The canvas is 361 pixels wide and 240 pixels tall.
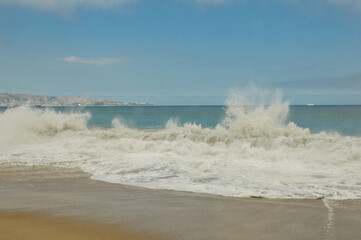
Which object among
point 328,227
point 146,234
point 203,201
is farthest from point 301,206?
point 146,234

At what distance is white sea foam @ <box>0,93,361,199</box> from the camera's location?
6.74 meters

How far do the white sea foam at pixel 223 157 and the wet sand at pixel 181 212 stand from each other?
674 millimetres

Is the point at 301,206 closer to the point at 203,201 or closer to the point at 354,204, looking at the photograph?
the point at 354,204

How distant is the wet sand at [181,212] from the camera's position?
401 cm

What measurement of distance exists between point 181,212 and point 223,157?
6084 mm

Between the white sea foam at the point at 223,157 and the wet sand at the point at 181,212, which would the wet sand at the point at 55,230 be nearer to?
the wet sand at the point at 181,212

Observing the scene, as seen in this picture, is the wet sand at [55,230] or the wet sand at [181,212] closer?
Result: the wet sand at [55,230]

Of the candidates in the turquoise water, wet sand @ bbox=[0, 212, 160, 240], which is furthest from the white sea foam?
the turquoise water

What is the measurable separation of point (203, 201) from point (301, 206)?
1.47 metres

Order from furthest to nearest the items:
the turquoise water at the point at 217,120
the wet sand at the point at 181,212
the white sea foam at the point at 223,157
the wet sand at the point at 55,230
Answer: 1. the turquoise water at the point at 217,120
2. the white sea foam at the point at 223,157
3. the wet sand at the point at 181,212
4. the wet sand at the point at 55,230

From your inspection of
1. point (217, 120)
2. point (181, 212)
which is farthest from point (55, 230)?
point (217, 120)

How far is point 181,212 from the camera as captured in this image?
4844 millimetres

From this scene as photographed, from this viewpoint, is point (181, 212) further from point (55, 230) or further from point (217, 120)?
point (217, 120)

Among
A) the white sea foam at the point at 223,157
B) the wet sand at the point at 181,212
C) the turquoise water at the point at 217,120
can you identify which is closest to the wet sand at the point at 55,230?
the wet sand at the point at 181,212
